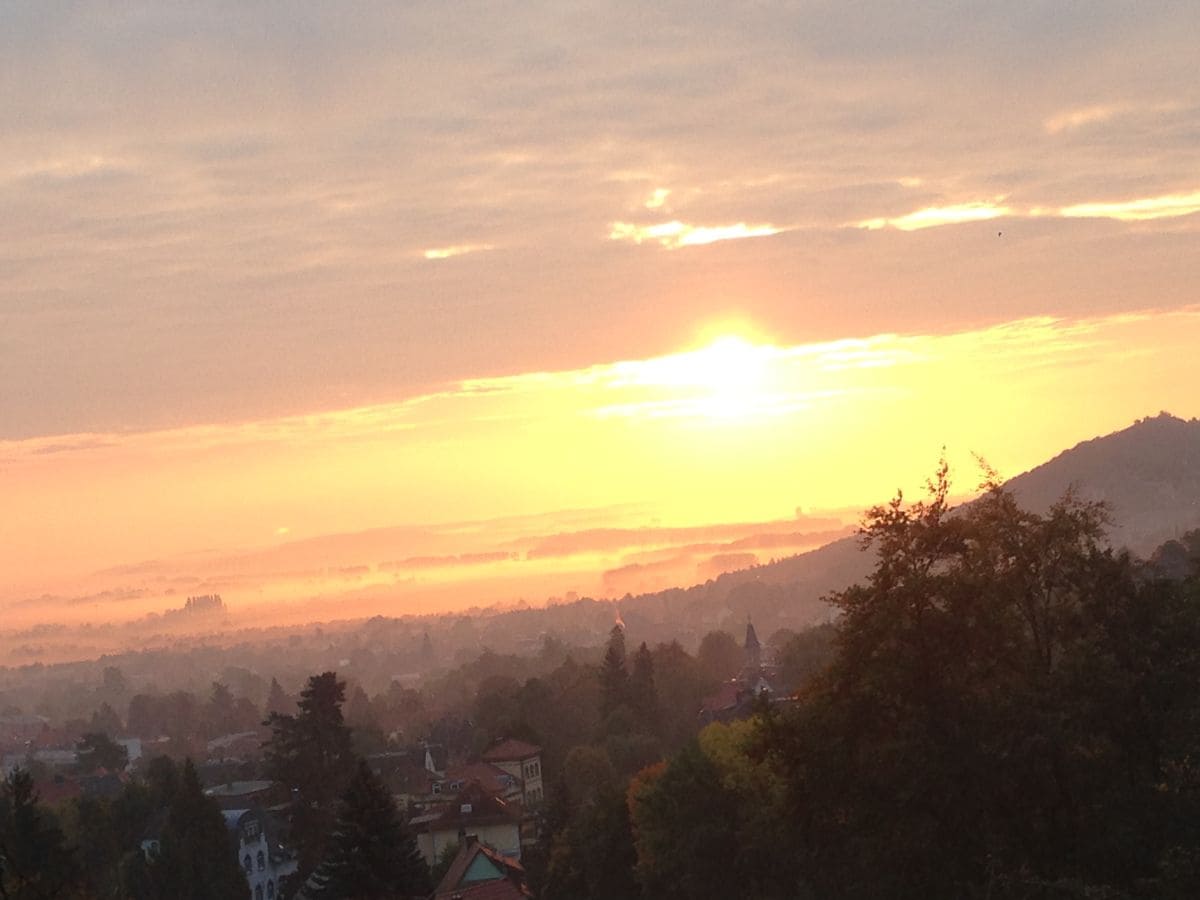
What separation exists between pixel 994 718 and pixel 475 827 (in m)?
62.9

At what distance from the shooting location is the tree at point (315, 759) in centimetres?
7669

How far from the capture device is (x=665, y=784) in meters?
53.6

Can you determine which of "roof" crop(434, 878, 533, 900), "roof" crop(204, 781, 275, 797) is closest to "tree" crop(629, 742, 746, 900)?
"roof" crop(434, 878, 533, 900)

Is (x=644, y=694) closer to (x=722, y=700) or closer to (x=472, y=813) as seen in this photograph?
(x=722, y=700)

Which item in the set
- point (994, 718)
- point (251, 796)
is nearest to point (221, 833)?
point (251, 796)

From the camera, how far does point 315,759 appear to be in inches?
3071

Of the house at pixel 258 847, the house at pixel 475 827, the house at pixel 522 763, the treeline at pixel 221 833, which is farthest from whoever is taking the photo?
the house at pixel 522 763

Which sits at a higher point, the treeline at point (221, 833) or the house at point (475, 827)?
the treeline at point (221, 833)

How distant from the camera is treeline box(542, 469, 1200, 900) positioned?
83.3 feet

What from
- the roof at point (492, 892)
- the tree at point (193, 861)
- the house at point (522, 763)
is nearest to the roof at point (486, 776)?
the house at point (522, 763)

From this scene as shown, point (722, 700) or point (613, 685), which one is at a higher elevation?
point (613, 685)

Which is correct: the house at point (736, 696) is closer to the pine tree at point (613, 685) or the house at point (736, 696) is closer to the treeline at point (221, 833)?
the pine tree at point (613, 685)

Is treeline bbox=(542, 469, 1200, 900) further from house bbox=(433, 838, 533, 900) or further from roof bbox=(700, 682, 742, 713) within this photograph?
roof bbox=(700, 682, 742, 713)

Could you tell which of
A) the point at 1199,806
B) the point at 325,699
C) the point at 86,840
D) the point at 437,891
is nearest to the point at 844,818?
the point at 1199,806
